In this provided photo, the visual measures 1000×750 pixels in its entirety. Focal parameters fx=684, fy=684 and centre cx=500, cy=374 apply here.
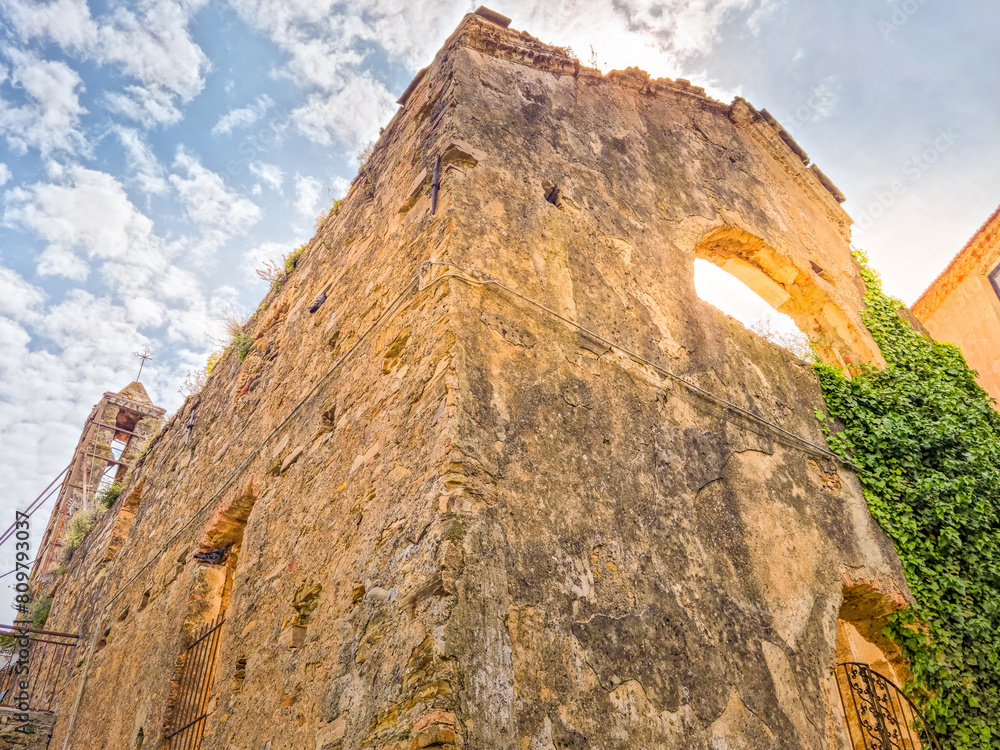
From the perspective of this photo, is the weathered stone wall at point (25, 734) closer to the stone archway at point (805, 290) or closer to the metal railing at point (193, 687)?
the metal railing at point (193, 687)

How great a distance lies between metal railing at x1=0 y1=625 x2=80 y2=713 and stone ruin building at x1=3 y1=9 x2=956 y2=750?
0.76m

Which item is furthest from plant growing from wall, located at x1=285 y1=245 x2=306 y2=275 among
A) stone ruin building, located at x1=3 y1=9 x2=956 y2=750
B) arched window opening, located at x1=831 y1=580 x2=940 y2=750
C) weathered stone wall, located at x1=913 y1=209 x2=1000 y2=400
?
weathered stone wall, located at x1=913 y1=209 x2=1000 y2=400

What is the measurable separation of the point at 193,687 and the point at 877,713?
4.29m

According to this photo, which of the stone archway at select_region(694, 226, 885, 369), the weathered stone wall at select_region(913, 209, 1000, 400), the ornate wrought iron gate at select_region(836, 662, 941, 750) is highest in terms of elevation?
the weathered stone wall at select_region(913, 209, 1000, 400)

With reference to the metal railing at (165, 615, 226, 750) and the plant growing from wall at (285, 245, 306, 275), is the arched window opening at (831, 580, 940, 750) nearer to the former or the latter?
→ the metal railing at (165, 615, 226, 750)

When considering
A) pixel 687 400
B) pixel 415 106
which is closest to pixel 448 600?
pixel 687 400

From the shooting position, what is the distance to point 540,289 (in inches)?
153

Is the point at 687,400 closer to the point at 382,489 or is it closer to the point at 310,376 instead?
the point at 382,489

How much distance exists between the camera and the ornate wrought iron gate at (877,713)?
3.72m

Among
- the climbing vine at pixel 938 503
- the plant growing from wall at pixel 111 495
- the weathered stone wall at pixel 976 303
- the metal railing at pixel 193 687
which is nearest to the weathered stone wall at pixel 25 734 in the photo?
the plant growing from wall at pixel 111 495

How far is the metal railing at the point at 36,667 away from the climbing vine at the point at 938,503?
7210 mm

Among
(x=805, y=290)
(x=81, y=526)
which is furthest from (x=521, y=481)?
(x=81, y=526)

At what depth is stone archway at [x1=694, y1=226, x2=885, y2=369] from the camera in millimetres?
6035

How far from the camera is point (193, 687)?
469 centimetres
